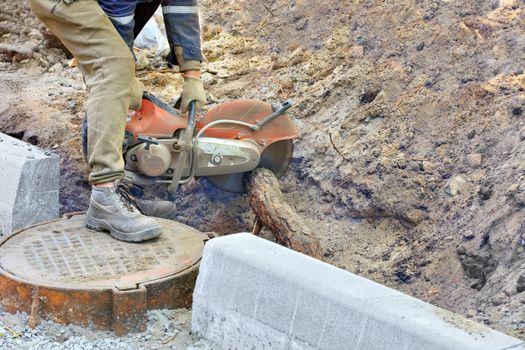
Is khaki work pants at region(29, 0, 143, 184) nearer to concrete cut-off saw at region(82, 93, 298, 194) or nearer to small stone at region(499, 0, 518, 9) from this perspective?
concrete cut-off saw at region(82, 93, 298, 194)

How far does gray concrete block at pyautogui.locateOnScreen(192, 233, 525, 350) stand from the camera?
283 cm

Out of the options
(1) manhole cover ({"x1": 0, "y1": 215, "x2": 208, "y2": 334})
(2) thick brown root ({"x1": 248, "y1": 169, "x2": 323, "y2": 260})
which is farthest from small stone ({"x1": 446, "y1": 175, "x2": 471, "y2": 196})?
(1) manhole cover ({"x1": 0, "y1": 215, "x2": 208, "y2": 334})

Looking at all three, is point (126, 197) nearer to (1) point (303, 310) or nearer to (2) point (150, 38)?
(1) point (303, 310)

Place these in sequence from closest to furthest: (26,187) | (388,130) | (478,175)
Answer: (478,175) < (26,187) < (388,130)

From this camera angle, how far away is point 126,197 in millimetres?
4395

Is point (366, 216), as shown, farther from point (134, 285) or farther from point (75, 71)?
point (75, 71)

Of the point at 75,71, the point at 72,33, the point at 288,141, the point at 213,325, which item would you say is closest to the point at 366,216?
the point at 288,141

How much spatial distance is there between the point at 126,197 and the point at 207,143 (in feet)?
1.90

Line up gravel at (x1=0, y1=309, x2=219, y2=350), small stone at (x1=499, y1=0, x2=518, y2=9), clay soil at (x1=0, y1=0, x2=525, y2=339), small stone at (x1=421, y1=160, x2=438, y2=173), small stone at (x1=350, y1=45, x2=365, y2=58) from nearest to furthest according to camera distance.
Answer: gravel at (x1=0, y1=309, x2=219, y2=350) → clay soil at (x1=0, y1=0, x2=525, y2=339) → small stone at (x1=421, y1=160, x2=438, y2=173) → small stone at (x1=499, y1=0, x2=518, y2=9) → small stone at (x1=350, y1=45, x2=365, y2=58)

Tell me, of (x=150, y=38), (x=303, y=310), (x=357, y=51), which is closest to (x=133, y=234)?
(x=303, y=310)

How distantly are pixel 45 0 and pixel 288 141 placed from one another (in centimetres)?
153

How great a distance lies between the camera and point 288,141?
16.1 feet

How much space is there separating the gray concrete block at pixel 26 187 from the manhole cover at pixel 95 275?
0.42 meters

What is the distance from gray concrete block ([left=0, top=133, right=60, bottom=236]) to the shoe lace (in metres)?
0.47
